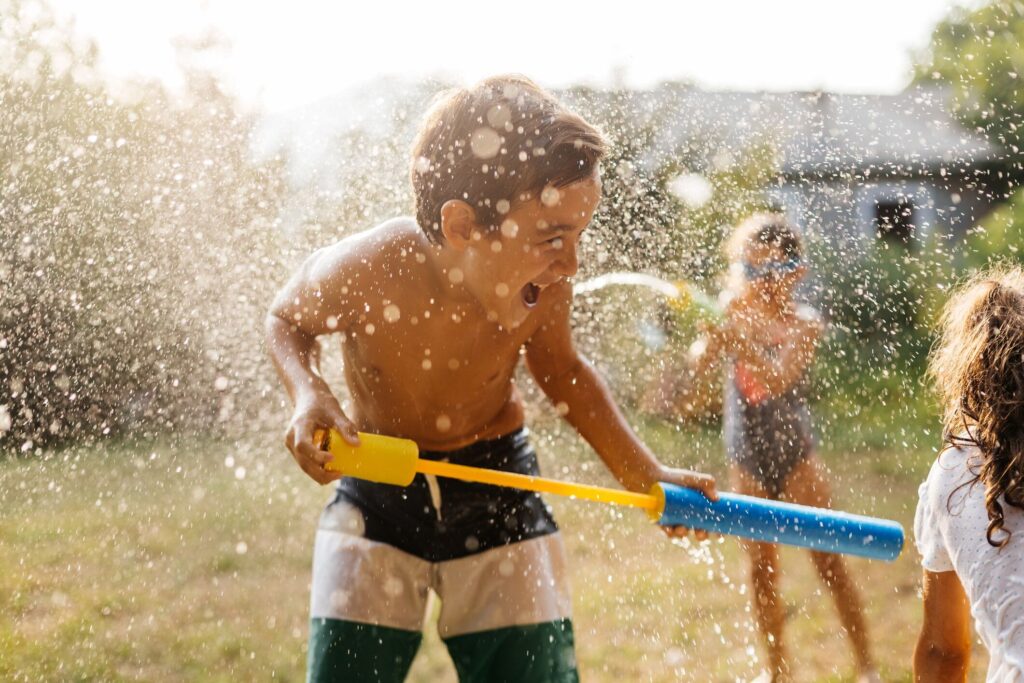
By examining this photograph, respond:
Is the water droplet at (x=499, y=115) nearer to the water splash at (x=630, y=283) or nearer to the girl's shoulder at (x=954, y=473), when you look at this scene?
the girl's shoulder at (x=954, y=473)

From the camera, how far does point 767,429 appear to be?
3148mm

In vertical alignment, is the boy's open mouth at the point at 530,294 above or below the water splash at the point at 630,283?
above

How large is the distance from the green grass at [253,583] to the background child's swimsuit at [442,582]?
1.12 m

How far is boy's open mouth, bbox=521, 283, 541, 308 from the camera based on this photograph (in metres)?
2.05

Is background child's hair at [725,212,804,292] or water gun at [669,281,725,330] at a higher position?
background child's hair at [725,212,804,292]

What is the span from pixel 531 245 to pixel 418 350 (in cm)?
33

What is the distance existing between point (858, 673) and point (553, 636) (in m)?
1.41

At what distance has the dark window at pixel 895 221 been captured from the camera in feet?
29.8

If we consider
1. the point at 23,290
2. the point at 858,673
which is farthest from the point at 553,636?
the point at 23,290

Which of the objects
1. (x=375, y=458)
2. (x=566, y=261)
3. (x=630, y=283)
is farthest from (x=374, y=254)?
(x=630, y=283)

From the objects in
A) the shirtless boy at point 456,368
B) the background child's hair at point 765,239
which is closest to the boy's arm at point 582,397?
the shirtless boy at point 456,368

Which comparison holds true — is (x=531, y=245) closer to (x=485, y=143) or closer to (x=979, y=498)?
(x=485, y=143)

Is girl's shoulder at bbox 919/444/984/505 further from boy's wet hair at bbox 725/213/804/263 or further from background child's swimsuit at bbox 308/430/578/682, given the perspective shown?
boy's wet hair at bbox 725/213/804/263

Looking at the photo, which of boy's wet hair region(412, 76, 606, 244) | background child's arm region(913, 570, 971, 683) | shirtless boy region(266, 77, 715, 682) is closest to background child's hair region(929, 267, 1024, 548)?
background child's arm region(913, 570, 971, 683)
